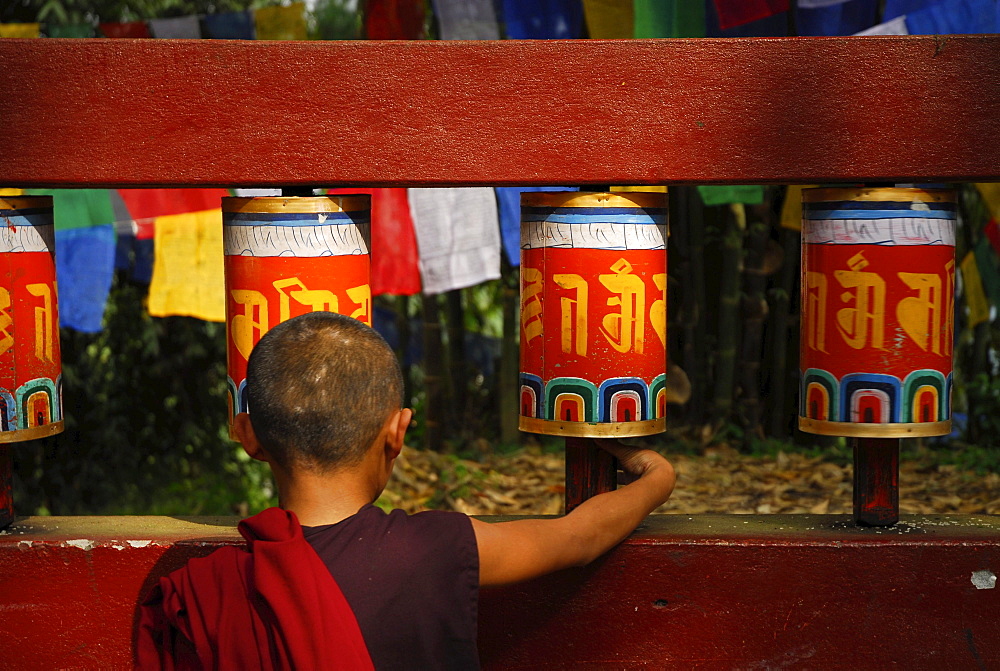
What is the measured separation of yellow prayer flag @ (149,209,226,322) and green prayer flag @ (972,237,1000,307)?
3613mm

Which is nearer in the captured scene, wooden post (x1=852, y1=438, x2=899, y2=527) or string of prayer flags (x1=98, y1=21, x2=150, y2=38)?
wooden post (x1=852, y1=438, x2=899, y2=527)

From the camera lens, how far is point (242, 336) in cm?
→ 193

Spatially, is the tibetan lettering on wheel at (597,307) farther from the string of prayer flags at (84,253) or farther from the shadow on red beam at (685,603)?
the string of prayer flags at (84,253)

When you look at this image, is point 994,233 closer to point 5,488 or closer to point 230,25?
point 230,25

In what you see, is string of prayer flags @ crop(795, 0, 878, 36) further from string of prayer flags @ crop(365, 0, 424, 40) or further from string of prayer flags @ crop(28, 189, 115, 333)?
string of prayer flags @ crop(28, 189, 115, 333)

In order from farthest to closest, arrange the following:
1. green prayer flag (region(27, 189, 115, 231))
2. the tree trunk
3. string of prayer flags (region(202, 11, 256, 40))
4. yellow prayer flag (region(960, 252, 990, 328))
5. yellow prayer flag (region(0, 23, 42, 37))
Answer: the tree trunk < yellow prayer flag (region(960, 252, 990, 328)) < string of prayer flags (region(202, 11, 256, 40)) < yellow prayer flag (region(0, 23, 42, 37)) < green prayer flag (region(27, 189, 115, 231))

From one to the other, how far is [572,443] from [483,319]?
173 inches

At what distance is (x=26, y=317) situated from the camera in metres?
1.95

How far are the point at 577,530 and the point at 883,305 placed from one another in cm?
68

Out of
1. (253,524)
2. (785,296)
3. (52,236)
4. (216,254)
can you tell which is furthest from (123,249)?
(253,524)

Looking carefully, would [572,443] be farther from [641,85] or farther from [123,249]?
[123,249]

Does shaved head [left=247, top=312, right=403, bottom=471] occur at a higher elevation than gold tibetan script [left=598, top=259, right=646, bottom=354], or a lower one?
lower

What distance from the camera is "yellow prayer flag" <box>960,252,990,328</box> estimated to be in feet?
17.5

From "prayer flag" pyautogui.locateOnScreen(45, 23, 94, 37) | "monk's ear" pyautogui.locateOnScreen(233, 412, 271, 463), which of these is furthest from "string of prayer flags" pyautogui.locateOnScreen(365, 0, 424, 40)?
"monk's ear" pyautogui.locateOnScreen(233, 412, 271, 463)
